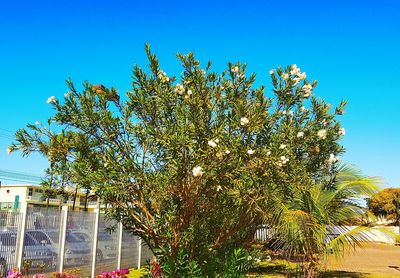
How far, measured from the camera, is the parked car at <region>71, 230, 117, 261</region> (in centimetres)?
1402

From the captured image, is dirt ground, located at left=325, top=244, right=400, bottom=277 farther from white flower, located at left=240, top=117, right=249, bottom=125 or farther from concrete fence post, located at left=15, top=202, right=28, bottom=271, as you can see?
concrete fence post, located at left=15, top=202, right=28, bottom=271

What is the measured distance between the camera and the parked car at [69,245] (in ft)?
38.9

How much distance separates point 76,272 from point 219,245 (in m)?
6.70

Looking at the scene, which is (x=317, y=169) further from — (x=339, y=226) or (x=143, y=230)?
(x=143, y=230)

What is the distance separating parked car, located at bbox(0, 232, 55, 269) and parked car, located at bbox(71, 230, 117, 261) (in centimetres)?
166

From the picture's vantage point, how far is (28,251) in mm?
11359

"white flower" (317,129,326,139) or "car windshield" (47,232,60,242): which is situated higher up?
"white flower" (317,129,326,139)

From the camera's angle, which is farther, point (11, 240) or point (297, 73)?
point (11, 240)

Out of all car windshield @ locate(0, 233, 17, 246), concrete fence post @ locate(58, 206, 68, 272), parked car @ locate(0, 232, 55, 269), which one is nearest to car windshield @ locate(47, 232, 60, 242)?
concrete fence post @ locate(58, 206, 68, 272)

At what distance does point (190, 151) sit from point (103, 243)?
389 inches

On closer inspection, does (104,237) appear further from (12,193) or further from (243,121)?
(12,193)

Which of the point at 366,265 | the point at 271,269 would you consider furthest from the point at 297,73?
the point at 366,265

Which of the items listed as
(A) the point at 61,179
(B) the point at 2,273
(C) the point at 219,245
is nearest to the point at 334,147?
(C) the point at 219,245

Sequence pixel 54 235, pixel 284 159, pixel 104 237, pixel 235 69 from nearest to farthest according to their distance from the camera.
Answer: pixel 284 159 < pixel 235 69 < pixel 54 235 < pixel 104 237
